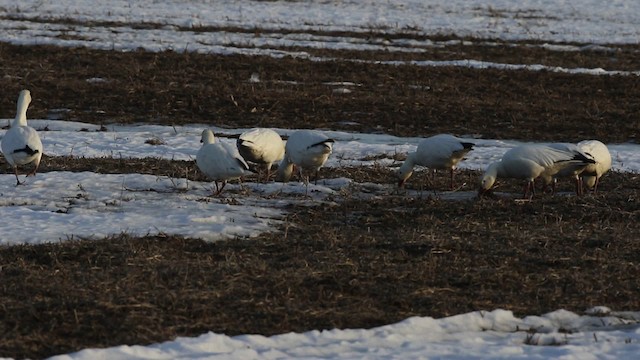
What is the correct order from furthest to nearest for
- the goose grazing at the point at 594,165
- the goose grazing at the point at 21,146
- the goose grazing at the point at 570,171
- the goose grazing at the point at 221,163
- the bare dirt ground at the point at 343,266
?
the goose grazing at the point at 594,165 < the goose grazing at the point at 570,171 < the goose grazing at the point at 21,146 < the goose grazing at the point at 221,163 < the bare dirt ground at the point at 343,266

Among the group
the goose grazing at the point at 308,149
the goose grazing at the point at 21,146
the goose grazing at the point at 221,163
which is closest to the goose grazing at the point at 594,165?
the goose grazing at the point at 308,149

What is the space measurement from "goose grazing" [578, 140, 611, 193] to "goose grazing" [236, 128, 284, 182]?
11.8 ft

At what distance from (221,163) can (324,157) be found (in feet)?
5.53

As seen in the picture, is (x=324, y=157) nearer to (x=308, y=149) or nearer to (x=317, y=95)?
(x=308, y=149)

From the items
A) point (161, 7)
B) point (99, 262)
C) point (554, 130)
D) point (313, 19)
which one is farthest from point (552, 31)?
point (99, 262)

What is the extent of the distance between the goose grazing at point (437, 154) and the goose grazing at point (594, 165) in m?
1.38

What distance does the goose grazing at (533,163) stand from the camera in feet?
39.0

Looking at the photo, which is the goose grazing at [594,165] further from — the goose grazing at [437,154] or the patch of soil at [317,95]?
the patch of soil at [317,95]

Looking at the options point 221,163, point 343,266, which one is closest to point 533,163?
point 221,163

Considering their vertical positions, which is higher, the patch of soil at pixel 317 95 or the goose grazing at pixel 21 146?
the goose grazing at pixel 21 146

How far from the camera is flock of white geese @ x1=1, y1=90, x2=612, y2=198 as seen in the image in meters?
11.8

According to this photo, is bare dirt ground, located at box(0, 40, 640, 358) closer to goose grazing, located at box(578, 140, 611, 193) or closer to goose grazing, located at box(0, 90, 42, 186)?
goose grazing, located at box(578, 140, 611, 193)

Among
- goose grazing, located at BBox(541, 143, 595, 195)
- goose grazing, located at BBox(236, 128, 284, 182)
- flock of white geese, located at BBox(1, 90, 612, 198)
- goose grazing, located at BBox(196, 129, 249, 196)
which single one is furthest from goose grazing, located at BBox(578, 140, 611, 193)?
goose grazing, located at BBox(196, 129, 249, 196)

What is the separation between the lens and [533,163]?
39.0 feet
